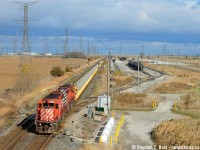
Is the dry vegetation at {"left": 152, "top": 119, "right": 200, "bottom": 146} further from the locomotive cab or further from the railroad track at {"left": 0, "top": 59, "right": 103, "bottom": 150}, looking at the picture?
the railroad track at {"left": 0, "top": 59, "right": 103, "bottom": 150}

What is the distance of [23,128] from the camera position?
1192 inches

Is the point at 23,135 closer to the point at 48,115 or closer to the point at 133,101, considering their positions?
the point at 48,115

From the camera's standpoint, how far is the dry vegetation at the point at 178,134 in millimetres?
22913

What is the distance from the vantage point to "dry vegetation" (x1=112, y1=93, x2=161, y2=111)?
42.3m

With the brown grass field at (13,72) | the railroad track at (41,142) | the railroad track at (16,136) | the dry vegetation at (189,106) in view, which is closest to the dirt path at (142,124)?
the dry vegetation at (189,106)

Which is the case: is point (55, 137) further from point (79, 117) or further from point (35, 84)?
point (35, 84)

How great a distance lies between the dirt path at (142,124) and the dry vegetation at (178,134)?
930mm

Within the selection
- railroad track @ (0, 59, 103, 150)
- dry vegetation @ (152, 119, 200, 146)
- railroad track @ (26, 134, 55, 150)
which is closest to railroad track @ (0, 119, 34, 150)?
railroad track @ (0, 59, 103, 150)

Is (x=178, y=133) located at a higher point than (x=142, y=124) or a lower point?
higher

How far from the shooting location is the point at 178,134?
24.2 m

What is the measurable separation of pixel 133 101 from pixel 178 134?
21.9 m

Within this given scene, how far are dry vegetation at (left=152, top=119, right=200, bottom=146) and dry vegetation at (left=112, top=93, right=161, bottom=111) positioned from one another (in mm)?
13582

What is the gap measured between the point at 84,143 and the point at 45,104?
17.6 ft

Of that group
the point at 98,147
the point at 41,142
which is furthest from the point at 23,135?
the point at 98,147
